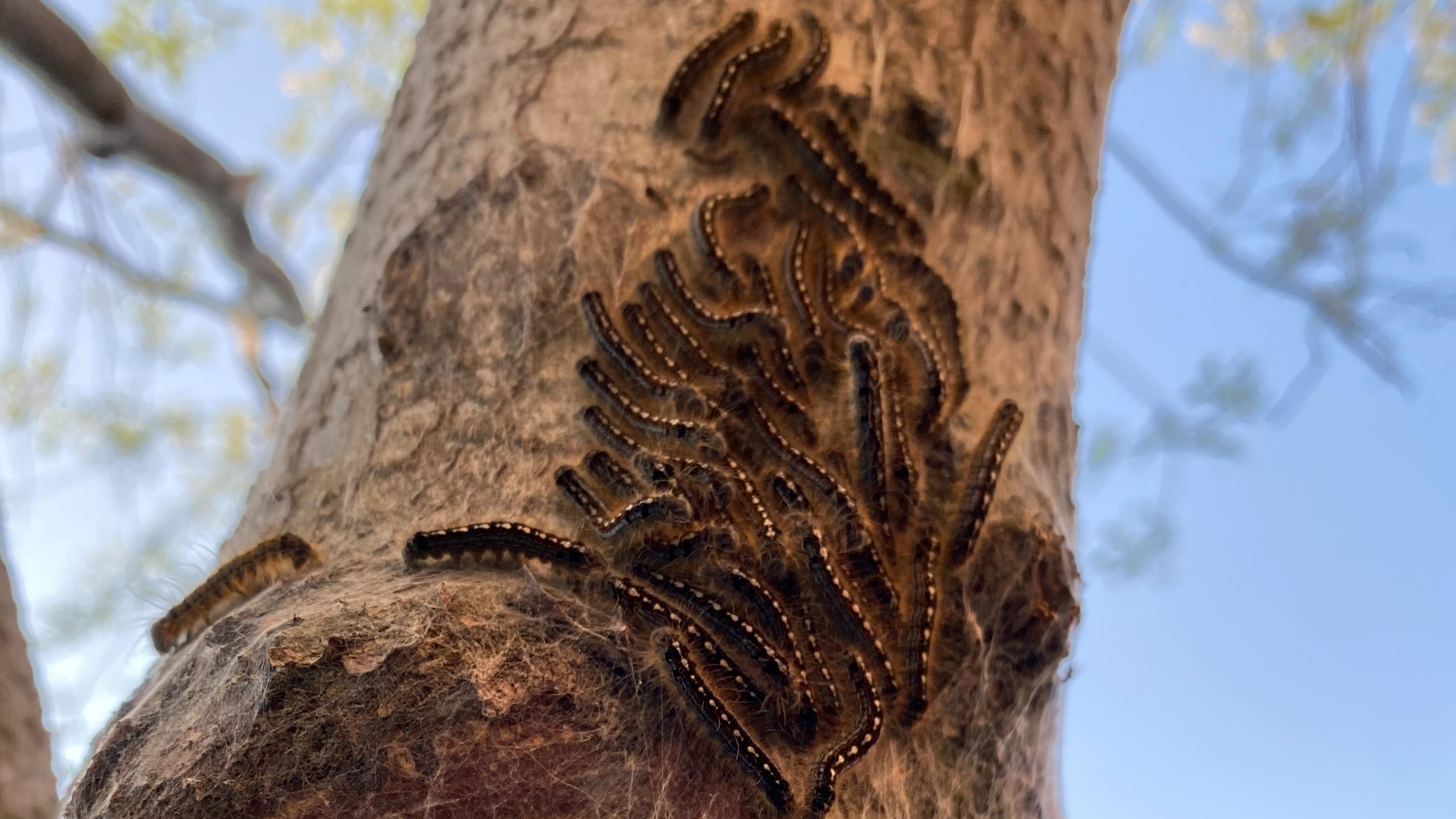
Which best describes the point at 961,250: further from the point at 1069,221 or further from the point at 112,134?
the point at 112,134

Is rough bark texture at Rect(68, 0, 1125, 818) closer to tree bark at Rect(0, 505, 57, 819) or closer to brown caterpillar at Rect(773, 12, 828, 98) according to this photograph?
brown caterpillar at Rect(773, 12, 828, 98)

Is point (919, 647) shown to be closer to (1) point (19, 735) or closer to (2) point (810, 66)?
(2) point (810, 66)

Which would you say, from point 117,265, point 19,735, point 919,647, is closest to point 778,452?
point 919,647

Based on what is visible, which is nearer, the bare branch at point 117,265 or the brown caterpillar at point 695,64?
the brown caterpillar at point 695,64

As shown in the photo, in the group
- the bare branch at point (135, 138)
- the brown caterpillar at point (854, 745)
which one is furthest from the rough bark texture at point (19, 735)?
the bare branch at point (135, 138)

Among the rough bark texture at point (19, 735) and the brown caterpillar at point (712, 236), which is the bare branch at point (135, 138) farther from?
the brown caterpillar at point (712, 236)

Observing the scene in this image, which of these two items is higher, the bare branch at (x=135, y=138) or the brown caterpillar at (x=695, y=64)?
the bare branch at (x=135, y=138)

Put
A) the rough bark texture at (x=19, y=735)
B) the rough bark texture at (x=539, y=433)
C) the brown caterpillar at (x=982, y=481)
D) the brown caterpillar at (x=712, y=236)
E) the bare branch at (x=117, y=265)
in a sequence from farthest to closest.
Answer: the bare branch at (x=117, y=265) < the rough bark texture at (x=19, y=735) < the brown caterpillar at (x=712, y=236) < the brown caterpillar at (x=982, y=481) < the rough bark texture at (x=539, y=433)
